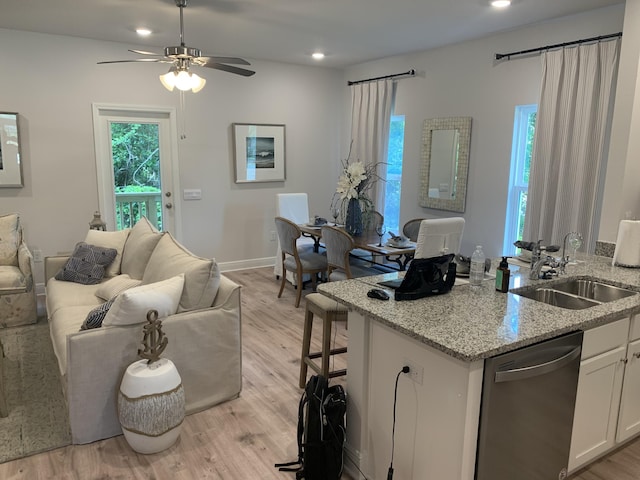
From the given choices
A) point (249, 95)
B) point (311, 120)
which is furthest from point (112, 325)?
point (311, 120)

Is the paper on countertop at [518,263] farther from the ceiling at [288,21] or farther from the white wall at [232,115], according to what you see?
the ceiling at [288,21]

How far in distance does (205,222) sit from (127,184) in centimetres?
101

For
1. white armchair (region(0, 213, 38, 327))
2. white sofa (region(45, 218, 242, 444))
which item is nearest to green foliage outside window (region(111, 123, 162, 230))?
white armchair (region(0, 213, 38, 327))

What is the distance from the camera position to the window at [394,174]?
598 centimetres

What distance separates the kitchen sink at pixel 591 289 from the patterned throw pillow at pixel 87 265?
11.2ft

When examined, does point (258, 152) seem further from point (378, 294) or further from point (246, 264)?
point (378, 294)

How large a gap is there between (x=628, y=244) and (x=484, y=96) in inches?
90.4

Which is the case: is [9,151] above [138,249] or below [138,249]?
above

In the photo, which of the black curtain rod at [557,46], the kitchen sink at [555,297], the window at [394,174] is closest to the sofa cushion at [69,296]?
the kitchen sink at [555,297]

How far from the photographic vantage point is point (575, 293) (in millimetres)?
2828

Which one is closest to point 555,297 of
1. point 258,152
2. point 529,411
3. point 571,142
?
point 529,411

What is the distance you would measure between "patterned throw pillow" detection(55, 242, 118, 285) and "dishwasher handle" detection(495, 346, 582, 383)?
3.36 metres

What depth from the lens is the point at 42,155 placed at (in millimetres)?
4965

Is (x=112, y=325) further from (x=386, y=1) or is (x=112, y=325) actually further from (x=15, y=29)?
(x=15, y=29)
